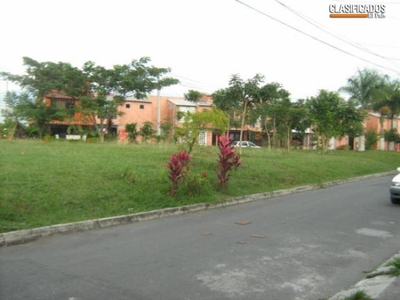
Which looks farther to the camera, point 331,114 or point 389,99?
point 389,99

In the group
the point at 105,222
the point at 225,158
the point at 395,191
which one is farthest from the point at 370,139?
the point at 105,222

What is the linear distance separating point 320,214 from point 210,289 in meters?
6.08

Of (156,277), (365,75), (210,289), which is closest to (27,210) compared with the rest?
(156,277)

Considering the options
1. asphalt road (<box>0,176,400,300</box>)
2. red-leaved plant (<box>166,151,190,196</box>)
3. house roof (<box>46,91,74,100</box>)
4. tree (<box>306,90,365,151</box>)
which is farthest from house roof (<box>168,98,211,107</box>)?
asphalt road (<box>0,176,400,300</box>)

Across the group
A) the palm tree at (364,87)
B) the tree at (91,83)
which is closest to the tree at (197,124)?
the tree at (91,83)

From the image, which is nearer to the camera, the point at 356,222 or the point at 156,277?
the point at 156,277

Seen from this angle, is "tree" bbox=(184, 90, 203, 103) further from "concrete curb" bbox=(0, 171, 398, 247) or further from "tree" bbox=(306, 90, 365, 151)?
"concrete curb" bbox=(0, 171, 398, 247)

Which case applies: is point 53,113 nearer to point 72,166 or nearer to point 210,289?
point 72,166

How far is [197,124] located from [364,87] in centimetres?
2925

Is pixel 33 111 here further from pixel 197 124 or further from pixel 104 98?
pixel 197 124

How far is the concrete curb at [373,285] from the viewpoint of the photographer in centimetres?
438

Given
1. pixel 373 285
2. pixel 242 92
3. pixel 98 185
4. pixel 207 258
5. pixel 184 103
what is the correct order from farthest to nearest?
pixel 184 103 < pixel 242 92 < pixel 98 185 < pixel 207 258 < pixel 373 285

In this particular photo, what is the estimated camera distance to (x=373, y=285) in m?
4.71

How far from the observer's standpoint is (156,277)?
5109mm
